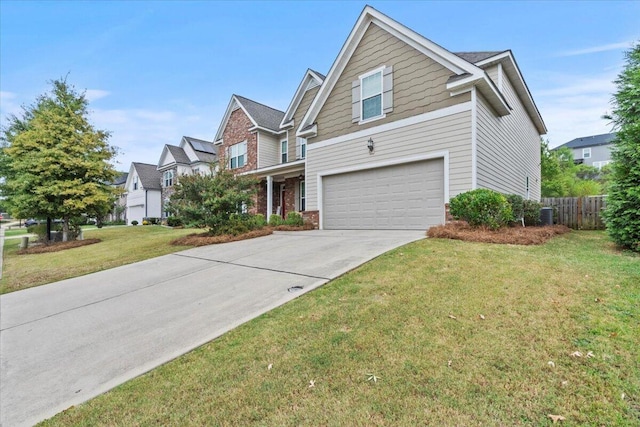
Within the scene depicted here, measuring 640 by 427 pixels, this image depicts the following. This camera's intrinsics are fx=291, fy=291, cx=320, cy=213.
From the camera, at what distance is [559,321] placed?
A: 2.90 meters

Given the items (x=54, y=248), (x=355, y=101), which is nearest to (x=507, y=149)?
(x=355, y=101)

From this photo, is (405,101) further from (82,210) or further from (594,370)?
(82,210)

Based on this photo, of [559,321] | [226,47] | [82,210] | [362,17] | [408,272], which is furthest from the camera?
[226,47]

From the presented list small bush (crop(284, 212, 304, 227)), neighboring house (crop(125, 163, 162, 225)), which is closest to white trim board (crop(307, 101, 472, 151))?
small bush (crop(284, 212, 304, 227))

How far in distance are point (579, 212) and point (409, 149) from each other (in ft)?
26.0

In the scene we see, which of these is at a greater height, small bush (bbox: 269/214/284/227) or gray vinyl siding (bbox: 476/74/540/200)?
gray vinyl siding (bbox: 476/74/540/200)

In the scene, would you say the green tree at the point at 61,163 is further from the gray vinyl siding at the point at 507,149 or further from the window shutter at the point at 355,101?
the gray vinyl siding at the point at 507,149

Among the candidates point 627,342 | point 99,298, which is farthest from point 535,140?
point 99,298

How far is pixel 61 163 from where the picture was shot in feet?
43.3

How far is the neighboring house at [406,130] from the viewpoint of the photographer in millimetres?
8602

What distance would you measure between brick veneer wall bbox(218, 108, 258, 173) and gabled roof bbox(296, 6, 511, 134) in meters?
7.23

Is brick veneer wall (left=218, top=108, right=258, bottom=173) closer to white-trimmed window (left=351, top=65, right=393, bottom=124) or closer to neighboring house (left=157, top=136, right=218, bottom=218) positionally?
neighboring house (left=157, top=136, right=218, bottom=218)

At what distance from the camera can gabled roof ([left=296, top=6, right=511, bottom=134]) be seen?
8266 mm

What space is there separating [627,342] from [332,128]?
10632 mm
